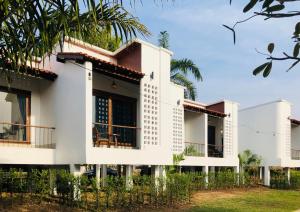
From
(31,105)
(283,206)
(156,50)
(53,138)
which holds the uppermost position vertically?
(156,50)

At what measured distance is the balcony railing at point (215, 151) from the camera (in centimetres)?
2705

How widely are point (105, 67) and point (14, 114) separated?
139 inches

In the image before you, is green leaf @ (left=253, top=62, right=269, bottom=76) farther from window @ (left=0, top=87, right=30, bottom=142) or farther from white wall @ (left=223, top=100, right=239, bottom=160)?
white wall @ (left=223, top=100, right=239, bottom=160)

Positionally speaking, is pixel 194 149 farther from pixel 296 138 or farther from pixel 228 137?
pixel 296 138

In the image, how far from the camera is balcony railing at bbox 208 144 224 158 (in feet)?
88.7

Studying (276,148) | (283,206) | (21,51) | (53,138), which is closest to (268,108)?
(276,148)

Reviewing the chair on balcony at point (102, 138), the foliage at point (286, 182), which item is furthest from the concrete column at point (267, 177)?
the chair on balcony at point (102, 138)

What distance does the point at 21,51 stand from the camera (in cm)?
625

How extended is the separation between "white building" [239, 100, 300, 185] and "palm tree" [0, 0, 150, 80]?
23.9 metres

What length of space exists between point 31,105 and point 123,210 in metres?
5.04

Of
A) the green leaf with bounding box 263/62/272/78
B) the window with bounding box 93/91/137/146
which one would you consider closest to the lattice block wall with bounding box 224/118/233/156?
the window with bounding box 93/91/137/146

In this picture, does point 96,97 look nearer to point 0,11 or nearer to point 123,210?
point 123,210

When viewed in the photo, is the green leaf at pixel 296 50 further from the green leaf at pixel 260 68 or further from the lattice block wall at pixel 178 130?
the lattice block wall at pixel 178 130

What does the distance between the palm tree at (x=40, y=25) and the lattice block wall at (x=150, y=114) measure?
32.1ft
